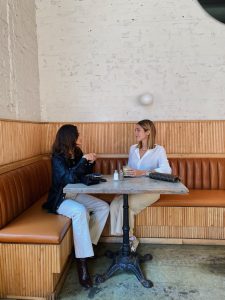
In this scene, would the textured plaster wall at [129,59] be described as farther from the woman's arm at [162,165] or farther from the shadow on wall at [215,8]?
the woman's arm at [162,165]

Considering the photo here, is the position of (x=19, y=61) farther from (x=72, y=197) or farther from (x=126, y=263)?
(x=126, y=263)

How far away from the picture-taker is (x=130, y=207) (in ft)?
8.93

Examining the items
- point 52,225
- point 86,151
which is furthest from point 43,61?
point 52,225

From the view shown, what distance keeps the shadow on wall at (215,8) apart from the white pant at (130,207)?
2492 mm

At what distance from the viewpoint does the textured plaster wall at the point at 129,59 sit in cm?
364

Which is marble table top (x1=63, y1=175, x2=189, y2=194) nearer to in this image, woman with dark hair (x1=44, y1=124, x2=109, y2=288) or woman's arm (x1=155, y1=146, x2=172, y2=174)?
woman with dark hair (x1=44, y1=124, x2=109, y2=288)

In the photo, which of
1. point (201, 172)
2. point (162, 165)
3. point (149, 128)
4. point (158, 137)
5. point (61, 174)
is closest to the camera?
point (61, 174)

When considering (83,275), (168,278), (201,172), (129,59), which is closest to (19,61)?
(129,59)

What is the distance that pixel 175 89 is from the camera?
3715 millimetres

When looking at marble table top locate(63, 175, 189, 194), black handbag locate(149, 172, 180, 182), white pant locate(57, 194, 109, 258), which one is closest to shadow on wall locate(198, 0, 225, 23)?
black handbag locate(149, 172, 180, 182)

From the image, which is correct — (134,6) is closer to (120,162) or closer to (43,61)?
(43,61)

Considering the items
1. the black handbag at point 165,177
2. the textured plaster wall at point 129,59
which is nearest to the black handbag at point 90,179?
the black handbag at point 165,177

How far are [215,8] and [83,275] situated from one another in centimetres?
350

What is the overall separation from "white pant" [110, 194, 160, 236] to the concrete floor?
34 cm
